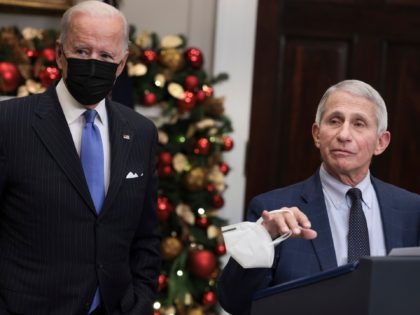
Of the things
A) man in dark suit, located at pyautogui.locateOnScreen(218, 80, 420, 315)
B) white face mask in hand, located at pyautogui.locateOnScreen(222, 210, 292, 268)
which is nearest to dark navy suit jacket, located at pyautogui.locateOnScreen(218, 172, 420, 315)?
man in dark suit, located at pyautogui.locateOnScreen(218, 80, 420, 315)

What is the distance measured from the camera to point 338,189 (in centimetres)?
282

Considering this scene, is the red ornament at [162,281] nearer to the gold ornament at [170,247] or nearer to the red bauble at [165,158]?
the gold ornament at [170,247]

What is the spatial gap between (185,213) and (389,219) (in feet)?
7.52

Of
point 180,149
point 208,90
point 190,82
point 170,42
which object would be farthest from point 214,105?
point 170,42

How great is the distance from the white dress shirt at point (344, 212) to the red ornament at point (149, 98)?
7.32ft

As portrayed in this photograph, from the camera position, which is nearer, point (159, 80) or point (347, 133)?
point (347, 133)

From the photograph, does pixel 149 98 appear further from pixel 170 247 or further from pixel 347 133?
pixel 347 133

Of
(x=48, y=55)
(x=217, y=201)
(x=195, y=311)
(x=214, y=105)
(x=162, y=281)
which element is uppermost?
(x=48, y=55)

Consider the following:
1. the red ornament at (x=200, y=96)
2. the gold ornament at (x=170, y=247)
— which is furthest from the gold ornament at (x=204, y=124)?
the gold ornament at (x=170, y=247)

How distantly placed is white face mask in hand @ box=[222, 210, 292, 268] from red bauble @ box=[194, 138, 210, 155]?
2693mm

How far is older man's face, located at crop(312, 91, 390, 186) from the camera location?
2785mm

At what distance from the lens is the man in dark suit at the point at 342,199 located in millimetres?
2674

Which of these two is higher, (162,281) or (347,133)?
(347,133)

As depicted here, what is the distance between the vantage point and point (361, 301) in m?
1.92
